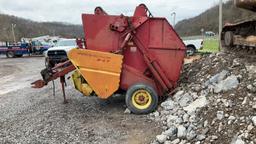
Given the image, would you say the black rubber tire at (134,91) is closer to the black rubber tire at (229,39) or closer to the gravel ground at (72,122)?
the gravel ground at (72,122)

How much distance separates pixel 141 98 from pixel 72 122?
161 centimetres

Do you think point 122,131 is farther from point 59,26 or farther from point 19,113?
point 59,26

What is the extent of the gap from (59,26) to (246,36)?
172 m

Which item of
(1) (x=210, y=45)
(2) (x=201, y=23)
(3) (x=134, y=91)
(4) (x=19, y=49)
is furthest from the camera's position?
(2) (x=201, y=23)

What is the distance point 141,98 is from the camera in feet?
30.3

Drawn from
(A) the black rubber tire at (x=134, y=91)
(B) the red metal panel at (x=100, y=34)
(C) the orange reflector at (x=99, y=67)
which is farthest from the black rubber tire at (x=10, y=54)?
(A) the black rubber tire at (x=134, y=91)

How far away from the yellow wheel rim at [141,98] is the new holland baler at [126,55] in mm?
200

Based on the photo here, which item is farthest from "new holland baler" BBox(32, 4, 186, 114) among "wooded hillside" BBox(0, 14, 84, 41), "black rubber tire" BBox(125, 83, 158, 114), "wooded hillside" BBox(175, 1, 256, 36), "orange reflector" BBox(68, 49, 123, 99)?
"wooded hillside" BBox(0, 14, 84, 41)

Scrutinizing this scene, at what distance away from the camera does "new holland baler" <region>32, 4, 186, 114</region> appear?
30.6ft

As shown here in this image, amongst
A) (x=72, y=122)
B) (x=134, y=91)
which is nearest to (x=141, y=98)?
(x=134, y=91)

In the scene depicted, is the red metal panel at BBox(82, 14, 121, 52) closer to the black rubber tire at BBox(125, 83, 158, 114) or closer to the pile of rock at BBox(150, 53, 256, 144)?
the black rubber tire at BBox(125, 83, 158, 114)

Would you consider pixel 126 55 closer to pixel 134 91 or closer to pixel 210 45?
pixel 134 91

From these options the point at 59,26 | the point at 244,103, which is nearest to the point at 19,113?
the point at 244,103

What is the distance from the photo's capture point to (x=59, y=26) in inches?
7052
